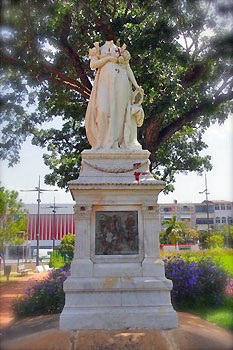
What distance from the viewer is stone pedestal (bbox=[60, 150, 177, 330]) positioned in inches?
213

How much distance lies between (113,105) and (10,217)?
13769mm

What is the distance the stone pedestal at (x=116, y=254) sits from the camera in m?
5.40

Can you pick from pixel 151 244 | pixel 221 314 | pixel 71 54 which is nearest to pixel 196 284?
pixel 221 314

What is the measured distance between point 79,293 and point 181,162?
41.1ft

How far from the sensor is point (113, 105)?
22.8 feet

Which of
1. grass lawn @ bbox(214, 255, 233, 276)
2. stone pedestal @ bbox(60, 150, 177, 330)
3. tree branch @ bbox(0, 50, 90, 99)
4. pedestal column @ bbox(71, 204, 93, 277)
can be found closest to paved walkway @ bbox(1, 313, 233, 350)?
stone pedestal @ bbox(60, 150, 177, 330)

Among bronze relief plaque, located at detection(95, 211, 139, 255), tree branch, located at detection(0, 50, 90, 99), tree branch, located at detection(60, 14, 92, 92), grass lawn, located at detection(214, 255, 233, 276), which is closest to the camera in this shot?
bronze relief plaque, located at detection(95, 211, 139, 255)

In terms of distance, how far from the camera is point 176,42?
1134 centimetres

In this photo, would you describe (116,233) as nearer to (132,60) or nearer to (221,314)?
(221,314)

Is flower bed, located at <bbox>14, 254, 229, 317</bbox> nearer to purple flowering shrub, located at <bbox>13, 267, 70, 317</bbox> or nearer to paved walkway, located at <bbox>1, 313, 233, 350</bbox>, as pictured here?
purple flowering shrub, located at <bbox>13, 267, 70, 317</bbox>

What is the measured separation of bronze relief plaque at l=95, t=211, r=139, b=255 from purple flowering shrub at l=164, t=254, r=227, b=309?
2523 millimetres

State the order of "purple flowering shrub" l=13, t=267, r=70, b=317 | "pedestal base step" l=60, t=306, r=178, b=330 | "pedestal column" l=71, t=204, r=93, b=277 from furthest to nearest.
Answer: "purple flowering shrub" l=13, t=267, r=70, b=317, "pedestal column" l=71, t=204, r=93, b=277, "pedestal base step" l=60, t=306, r=178, b=330

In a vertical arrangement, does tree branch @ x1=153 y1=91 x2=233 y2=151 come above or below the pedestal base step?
above

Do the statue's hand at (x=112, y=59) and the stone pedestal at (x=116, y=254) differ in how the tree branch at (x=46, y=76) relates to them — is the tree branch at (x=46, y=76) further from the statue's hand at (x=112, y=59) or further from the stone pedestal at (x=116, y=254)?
the stone pedestal at (x=116, y=254)
